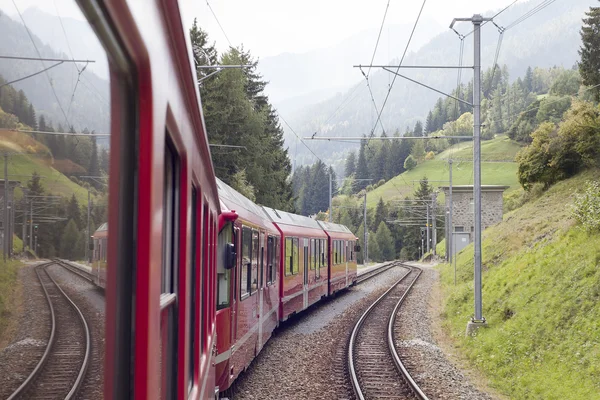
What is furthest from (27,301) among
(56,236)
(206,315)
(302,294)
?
(302,294)

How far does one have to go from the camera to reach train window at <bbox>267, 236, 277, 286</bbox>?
12416 mm

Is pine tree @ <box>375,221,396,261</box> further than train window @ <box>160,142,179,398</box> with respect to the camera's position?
Yes

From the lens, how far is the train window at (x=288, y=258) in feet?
50.9

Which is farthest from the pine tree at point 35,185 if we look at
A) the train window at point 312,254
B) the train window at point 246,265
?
the train window at point 312,254

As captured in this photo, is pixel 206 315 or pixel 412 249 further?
pixel 412 249

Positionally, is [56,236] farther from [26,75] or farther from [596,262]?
[596,262]

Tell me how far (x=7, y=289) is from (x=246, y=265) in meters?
8.30

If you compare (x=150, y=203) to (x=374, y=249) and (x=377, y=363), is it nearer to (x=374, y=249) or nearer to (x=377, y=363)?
(x=377, y=363)

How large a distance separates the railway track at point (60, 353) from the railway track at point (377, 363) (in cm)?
937

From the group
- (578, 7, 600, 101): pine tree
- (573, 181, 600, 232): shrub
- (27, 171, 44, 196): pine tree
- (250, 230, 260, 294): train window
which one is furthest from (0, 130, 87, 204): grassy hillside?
(578, 7, 600, 101): pine tree

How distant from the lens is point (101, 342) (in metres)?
1.53

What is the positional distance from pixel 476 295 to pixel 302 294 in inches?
184

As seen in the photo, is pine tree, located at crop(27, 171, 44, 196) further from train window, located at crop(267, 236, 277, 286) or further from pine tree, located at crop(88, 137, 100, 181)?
train window, located at crop(267, 236, 277, 286)

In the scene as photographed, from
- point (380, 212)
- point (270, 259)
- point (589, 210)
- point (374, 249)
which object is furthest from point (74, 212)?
point (380, 212)
